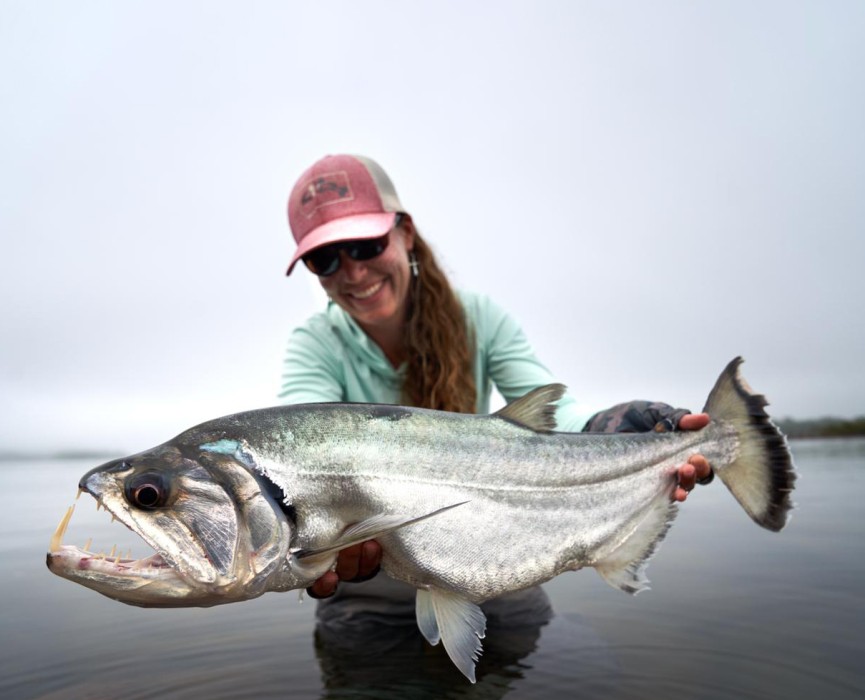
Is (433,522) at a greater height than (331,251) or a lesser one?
lesser

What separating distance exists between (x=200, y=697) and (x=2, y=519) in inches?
A: 493

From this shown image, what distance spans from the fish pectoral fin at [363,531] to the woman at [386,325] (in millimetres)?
1727

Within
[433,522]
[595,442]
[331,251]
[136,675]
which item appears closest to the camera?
[433,522]

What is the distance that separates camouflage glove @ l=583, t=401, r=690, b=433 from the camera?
142 inches

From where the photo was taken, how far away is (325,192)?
4.42 metres

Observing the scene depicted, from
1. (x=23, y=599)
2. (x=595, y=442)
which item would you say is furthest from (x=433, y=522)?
(x=23, y=599)

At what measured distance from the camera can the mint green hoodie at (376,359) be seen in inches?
193

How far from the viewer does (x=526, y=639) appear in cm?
453

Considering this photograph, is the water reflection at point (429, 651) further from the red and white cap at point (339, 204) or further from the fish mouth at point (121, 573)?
the red and white cap at point (339, 204)

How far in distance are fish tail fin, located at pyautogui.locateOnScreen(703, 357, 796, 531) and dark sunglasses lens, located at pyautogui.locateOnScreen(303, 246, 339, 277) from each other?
2.50 metres

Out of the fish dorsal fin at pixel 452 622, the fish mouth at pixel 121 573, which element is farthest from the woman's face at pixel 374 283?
the fish mouth at pixel 121 573

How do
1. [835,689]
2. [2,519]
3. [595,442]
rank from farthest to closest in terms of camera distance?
1. [2,519]
2. [835,689]
3. [595,442]

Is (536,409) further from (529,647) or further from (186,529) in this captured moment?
(529,647)

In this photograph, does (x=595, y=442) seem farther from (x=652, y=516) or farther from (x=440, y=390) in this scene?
(x=440, y=390)
